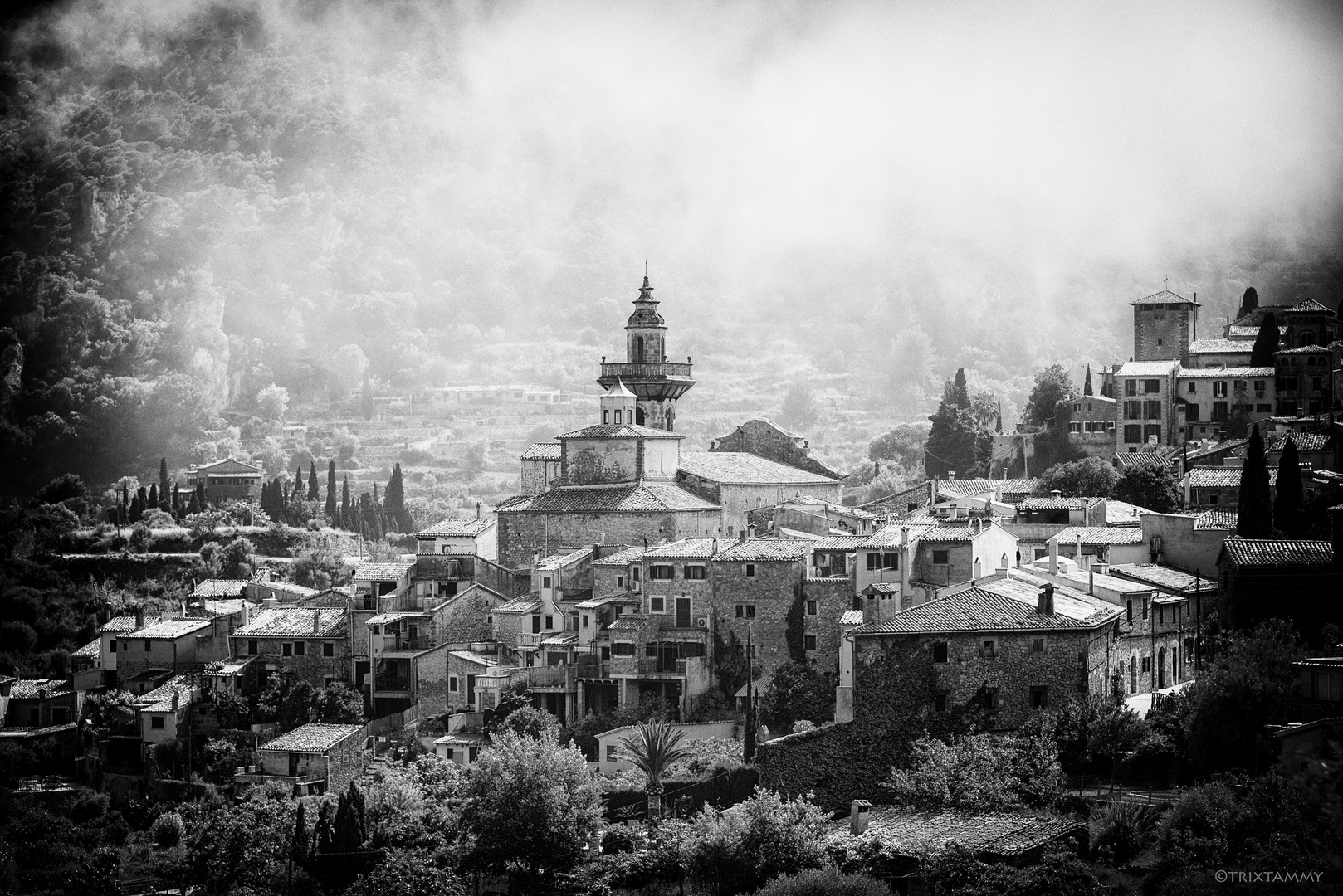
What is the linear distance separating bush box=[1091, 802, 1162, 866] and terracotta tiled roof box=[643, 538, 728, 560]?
640 inches

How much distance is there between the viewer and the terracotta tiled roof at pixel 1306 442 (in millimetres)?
71062

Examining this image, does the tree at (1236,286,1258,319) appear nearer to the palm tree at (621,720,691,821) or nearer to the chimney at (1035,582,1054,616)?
the chimney at (1035,582,1054,616)

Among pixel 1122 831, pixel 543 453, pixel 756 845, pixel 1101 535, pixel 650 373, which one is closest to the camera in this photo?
pixel 1122 831

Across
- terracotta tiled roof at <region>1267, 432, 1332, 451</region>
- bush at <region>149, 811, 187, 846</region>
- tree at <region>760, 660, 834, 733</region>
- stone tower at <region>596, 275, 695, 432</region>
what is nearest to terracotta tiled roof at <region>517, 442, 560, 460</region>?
stone tower at <region>596, 275, 695, 432</region>

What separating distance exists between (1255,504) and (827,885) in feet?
76.2

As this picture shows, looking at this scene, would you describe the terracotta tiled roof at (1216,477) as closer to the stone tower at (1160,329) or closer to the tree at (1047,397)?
the tree at (1047,397)

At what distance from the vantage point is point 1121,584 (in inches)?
2203

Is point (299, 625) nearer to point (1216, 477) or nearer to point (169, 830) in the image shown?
point (169, 830)

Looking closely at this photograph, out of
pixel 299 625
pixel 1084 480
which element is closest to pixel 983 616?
pixel 299 625

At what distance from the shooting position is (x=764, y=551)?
58000 mm

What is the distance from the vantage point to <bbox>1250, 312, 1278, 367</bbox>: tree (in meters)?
83.5

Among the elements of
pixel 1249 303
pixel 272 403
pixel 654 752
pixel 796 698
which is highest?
pixel 1249 303

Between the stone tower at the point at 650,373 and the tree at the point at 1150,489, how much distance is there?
678 inches

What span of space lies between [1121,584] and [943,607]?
7045 millimetres
